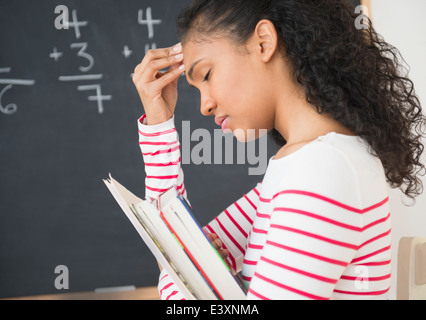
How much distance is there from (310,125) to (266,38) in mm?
145

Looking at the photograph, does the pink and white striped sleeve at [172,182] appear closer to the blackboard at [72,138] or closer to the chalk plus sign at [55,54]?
the blackboard at [72,138]

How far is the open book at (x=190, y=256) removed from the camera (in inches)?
21.5

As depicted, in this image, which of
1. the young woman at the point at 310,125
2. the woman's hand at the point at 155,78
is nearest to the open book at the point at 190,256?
the young woman at the point at 310,125

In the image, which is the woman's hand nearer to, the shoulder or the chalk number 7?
the shoulder

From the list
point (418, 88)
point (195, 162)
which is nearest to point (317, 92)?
point (195, 162)

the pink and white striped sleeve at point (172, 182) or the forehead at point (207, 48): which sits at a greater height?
the forehead at point (207, 48)

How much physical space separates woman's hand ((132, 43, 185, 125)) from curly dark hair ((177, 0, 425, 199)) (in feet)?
0.49

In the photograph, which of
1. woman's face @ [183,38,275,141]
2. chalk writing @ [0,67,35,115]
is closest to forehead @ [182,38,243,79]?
woman's face @ [183,38,275,141]

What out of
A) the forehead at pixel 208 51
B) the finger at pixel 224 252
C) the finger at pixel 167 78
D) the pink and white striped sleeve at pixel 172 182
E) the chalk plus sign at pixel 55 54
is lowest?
the finger at pixel 224 252

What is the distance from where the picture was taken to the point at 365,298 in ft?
1.86

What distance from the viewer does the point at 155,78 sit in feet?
2.92

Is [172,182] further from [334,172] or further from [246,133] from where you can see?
[334,172]

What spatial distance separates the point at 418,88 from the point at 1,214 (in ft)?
4.78

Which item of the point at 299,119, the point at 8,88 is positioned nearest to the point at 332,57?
the point at 299,119
